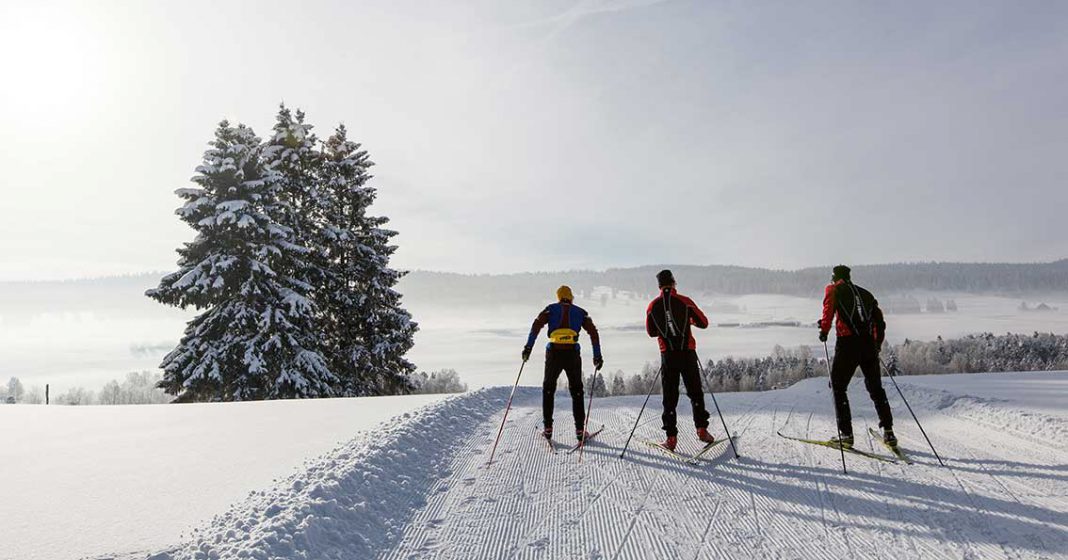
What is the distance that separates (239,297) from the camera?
19500 millimetres

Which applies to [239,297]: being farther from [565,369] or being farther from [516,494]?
[516,494]

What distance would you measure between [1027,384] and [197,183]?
25883mm

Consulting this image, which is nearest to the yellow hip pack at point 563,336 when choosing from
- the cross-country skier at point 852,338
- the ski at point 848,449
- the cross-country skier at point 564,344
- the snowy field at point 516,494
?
the cross-country skier at point 564,344

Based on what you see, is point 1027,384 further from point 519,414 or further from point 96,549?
point 96,549

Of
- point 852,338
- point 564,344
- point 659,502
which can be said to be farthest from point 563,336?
point 852,338

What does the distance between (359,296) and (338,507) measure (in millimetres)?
19102

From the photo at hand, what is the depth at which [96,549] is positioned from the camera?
13.0 ft

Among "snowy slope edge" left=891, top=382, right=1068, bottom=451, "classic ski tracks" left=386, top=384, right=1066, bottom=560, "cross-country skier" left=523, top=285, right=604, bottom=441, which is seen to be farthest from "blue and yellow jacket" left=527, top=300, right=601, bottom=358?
"snowy slope edge" left=891, top=382, right=1068, bottom=451

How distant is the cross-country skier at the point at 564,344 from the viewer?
7609 mm

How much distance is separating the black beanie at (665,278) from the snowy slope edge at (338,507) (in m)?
3.47

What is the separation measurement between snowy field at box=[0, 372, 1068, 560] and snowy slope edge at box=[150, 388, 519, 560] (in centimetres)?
2

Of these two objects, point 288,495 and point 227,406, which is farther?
point 227,406

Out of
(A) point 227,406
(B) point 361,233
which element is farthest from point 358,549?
(B) point 361,233

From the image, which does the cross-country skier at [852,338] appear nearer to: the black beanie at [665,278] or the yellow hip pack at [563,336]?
the black beanie at [665,278]
